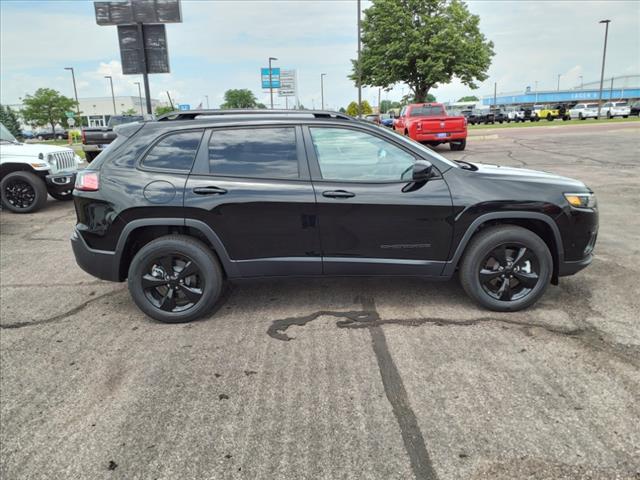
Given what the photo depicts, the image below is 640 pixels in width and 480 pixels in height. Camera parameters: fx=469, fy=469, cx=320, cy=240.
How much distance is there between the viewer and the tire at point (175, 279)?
153 inches

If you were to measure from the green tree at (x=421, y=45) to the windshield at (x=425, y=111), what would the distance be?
17849mm

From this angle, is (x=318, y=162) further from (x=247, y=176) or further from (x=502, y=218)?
(x=502, y=218)

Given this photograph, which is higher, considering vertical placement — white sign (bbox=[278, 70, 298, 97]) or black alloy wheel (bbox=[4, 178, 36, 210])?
white sign (bbox=[278, 70, 298, 97])

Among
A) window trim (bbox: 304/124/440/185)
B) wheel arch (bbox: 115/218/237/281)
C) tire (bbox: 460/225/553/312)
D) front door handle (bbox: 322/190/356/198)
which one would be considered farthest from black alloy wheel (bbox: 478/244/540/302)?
wheel arch (bbox: 115/218/237/281)

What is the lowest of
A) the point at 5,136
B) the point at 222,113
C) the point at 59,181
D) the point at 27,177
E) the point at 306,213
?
the point at 59,181

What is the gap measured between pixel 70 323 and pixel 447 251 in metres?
3.33

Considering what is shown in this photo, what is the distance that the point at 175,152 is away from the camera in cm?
393

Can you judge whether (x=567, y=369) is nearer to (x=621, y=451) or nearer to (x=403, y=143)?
(x=621, y=451)

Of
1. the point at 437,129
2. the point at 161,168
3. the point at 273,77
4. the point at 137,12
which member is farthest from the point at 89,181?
the point at 273,77

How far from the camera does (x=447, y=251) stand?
3906 mm

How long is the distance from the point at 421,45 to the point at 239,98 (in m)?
96.8

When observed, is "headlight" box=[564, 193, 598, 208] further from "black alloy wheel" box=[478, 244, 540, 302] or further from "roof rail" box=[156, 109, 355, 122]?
"roof rail" box=[156, 109, 355, 122]

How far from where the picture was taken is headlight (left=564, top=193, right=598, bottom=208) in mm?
3895

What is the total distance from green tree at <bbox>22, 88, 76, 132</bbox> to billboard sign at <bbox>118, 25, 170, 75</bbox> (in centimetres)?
6202
